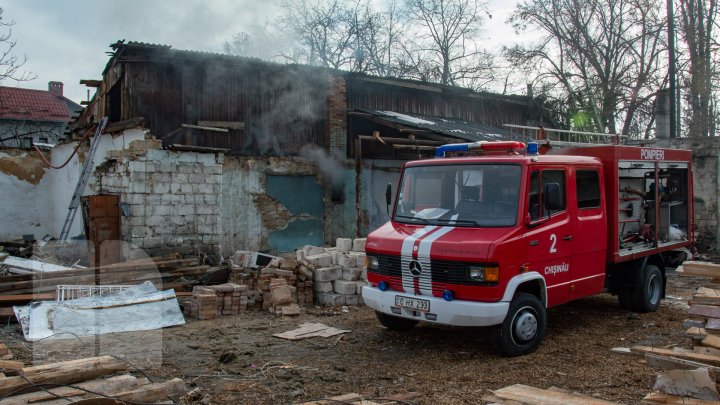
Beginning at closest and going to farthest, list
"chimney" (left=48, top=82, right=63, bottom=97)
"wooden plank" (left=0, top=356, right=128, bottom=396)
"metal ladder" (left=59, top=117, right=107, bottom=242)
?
"wooden plank" (left=0, top=356, right=128, bottom=396) → "metal ladder" (left=59, top=117, right=107, bottom=242) → "chimney" (left=48, top=82, right=63, bottom=97)

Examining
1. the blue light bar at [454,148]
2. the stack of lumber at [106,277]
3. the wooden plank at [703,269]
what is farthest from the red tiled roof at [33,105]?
the wooden plank at [703,269]

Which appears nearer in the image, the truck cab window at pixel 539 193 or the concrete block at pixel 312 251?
the truck cab window at pixel 539 193

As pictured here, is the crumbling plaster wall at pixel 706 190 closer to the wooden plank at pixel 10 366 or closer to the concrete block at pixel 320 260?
the concrete block at pixel 320 260

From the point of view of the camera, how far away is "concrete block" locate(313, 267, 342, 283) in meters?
10.3

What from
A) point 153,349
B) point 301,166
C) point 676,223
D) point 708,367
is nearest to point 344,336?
point 153,349

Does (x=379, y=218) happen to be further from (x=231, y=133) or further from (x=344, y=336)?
(x=344, y=336)

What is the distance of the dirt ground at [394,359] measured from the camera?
569cm

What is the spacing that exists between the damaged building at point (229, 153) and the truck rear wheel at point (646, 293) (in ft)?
19.0

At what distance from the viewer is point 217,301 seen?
939 centimetres

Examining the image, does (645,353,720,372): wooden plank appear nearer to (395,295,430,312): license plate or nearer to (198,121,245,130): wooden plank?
(395,295,430,312): license plate

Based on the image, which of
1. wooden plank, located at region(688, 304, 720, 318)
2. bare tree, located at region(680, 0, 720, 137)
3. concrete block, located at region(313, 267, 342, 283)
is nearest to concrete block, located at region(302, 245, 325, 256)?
concrete block, located at region(313, 267, 342, 283)

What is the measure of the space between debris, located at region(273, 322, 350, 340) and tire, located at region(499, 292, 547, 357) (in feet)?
8.25

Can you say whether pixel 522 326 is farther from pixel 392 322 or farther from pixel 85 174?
pixel 85 174

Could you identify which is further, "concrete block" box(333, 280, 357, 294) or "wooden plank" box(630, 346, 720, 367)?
"concrete block" box(333, 280, 357, 294)
